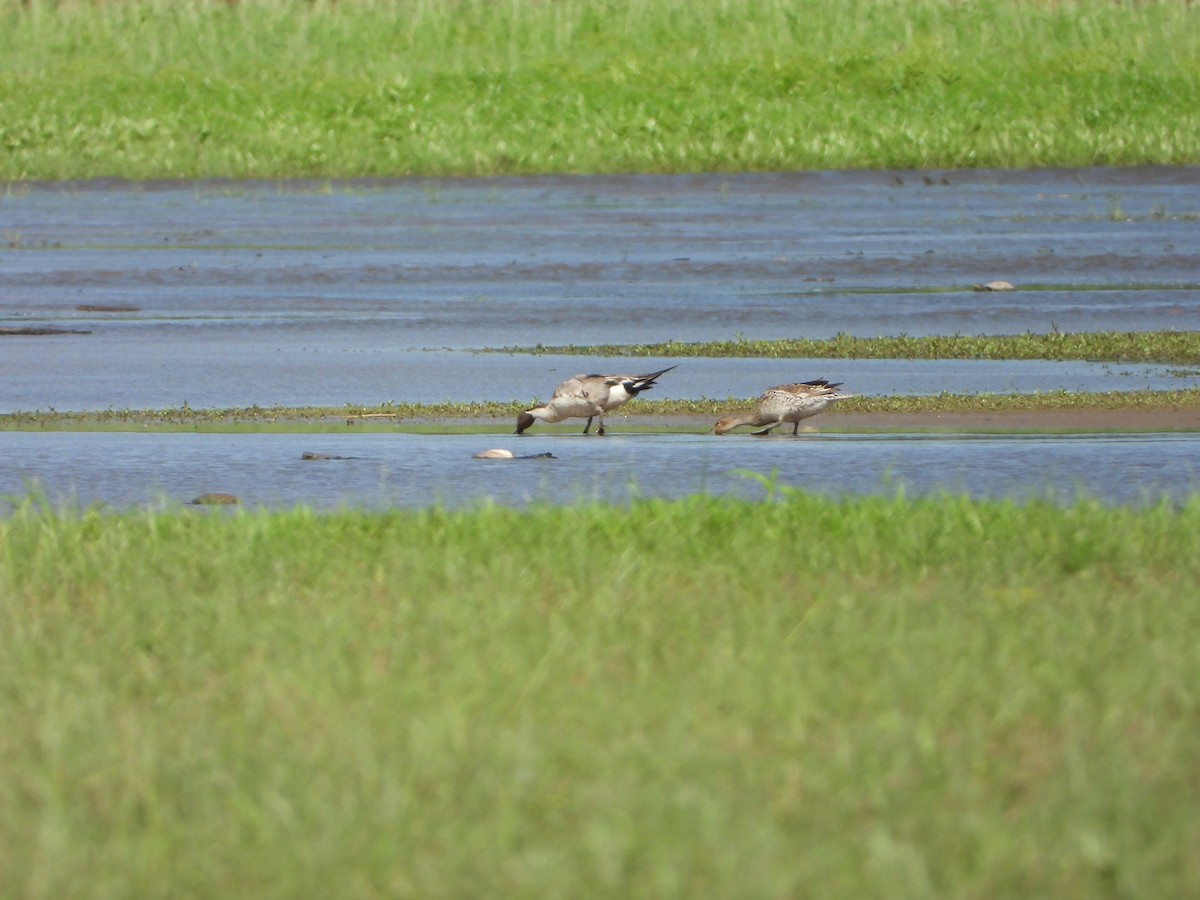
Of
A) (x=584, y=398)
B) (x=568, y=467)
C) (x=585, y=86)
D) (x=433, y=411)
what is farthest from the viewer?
(x=585, y=86)

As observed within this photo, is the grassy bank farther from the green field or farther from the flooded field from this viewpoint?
the green field

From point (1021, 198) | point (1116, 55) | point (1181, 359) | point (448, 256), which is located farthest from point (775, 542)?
point (1116, 55)

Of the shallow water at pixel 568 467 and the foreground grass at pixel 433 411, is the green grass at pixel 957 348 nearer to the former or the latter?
the foreground grass at pixel 433 411

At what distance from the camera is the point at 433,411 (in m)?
11.5

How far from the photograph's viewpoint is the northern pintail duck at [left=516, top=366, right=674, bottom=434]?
1050 centimetres

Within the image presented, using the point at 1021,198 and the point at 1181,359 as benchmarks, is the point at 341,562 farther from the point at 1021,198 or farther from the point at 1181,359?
the point at 1021,198

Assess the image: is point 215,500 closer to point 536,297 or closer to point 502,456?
point 502,456

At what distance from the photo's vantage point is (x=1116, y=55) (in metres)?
30.9

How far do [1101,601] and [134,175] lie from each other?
78.8 ft

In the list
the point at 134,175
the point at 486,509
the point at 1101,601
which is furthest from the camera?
the point at 134,175

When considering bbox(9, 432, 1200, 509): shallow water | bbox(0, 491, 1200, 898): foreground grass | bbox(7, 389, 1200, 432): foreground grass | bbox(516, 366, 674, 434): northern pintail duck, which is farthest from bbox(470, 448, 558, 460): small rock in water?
bbox(0, 491, 1200, 898): foreground grass

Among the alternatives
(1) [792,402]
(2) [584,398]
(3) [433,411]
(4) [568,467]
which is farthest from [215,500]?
(3) [433,411]

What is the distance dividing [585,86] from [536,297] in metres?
13.1

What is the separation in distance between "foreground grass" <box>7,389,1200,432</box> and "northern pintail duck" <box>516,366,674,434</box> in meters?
0.54
